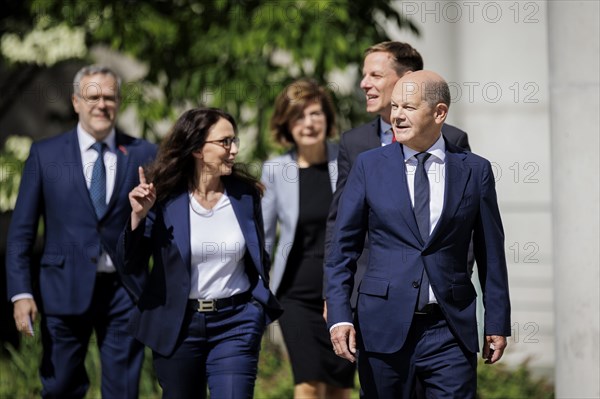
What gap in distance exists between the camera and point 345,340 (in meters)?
4.87

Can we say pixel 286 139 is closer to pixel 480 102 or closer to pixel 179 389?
pixel 179 389

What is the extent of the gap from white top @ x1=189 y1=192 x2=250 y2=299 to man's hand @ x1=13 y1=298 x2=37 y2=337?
1222 millimetres

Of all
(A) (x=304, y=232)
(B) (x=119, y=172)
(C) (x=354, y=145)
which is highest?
(C) (x=354, y=145)

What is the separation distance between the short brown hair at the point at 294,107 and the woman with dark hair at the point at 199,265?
1157mm

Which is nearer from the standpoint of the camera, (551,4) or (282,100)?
(551,4)

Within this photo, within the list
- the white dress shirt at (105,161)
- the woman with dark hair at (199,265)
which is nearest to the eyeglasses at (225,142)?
the woman with dark hair at (199,265)

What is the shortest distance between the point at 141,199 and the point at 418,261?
56.2 inches

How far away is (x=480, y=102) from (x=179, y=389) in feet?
17.7

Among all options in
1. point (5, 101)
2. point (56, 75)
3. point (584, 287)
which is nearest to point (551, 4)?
point (584, 287)

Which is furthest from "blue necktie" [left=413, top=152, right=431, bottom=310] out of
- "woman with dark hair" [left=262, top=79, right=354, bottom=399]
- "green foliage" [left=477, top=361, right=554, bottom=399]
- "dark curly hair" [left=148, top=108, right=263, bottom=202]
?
"green foliage" [left=477, top=361, right=554, bottom=399]

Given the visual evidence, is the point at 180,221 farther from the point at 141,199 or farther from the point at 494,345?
the point at 494,345

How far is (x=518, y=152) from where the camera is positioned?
10.1 meters

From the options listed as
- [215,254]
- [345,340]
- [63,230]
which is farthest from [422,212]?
[63,230]

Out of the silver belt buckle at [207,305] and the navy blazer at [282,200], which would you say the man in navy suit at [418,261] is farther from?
the navy blazer at [282,200]
